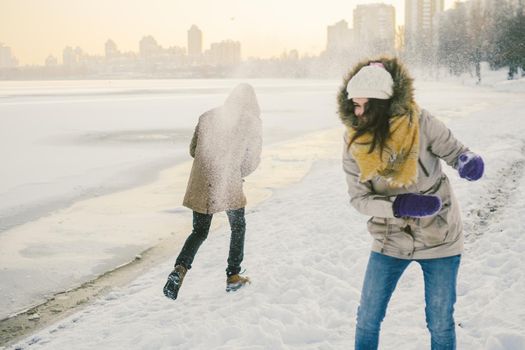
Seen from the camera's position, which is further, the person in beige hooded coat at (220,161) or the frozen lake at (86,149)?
the frozen lake at (86,149)

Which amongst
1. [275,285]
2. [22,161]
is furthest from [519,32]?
[275,285]

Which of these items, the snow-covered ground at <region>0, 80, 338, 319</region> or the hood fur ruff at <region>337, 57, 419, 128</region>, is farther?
the snow-covered ground at <region>0, 80, 338, 319</region>

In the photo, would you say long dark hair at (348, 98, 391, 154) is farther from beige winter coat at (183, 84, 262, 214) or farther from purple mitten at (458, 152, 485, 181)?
beige winter coat at (183, 84, 262, 214)

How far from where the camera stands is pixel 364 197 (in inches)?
94.0

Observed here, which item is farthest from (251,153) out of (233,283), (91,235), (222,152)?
(91,235)

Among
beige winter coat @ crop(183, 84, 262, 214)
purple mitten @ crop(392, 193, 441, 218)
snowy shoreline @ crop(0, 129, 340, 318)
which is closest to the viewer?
purple mitten @ crop(392, 193, 441, 218)

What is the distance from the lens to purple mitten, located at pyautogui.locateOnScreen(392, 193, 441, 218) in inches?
86.4

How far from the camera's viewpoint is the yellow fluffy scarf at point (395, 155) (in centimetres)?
226

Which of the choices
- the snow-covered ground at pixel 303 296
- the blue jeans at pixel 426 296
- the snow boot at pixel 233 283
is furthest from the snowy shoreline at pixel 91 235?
the blue jeans at pixel 426 296

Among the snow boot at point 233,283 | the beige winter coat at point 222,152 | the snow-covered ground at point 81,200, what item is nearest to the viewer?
the beige winter coat at point 222,152

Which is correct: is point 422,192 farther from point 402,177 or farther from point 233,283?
point 233,283

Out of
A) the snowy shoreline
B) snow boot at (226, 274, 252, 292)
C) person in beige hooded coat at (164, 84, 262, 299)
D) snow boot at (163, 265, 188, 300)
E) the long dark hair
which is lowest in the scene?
the snowy shoreline

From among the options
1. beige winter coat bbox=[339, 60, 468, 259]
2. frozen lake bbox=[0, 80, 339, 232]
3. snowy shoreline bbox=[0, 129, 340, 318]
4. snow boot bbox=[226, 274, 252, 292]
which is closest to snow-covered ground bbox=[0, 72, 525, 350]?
snow boot bbox=[226, 274, 252, 292]

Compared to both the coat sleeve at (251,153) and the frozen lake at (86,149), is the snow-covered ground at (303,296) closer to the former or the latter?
the coat sleeve at (251,153)
